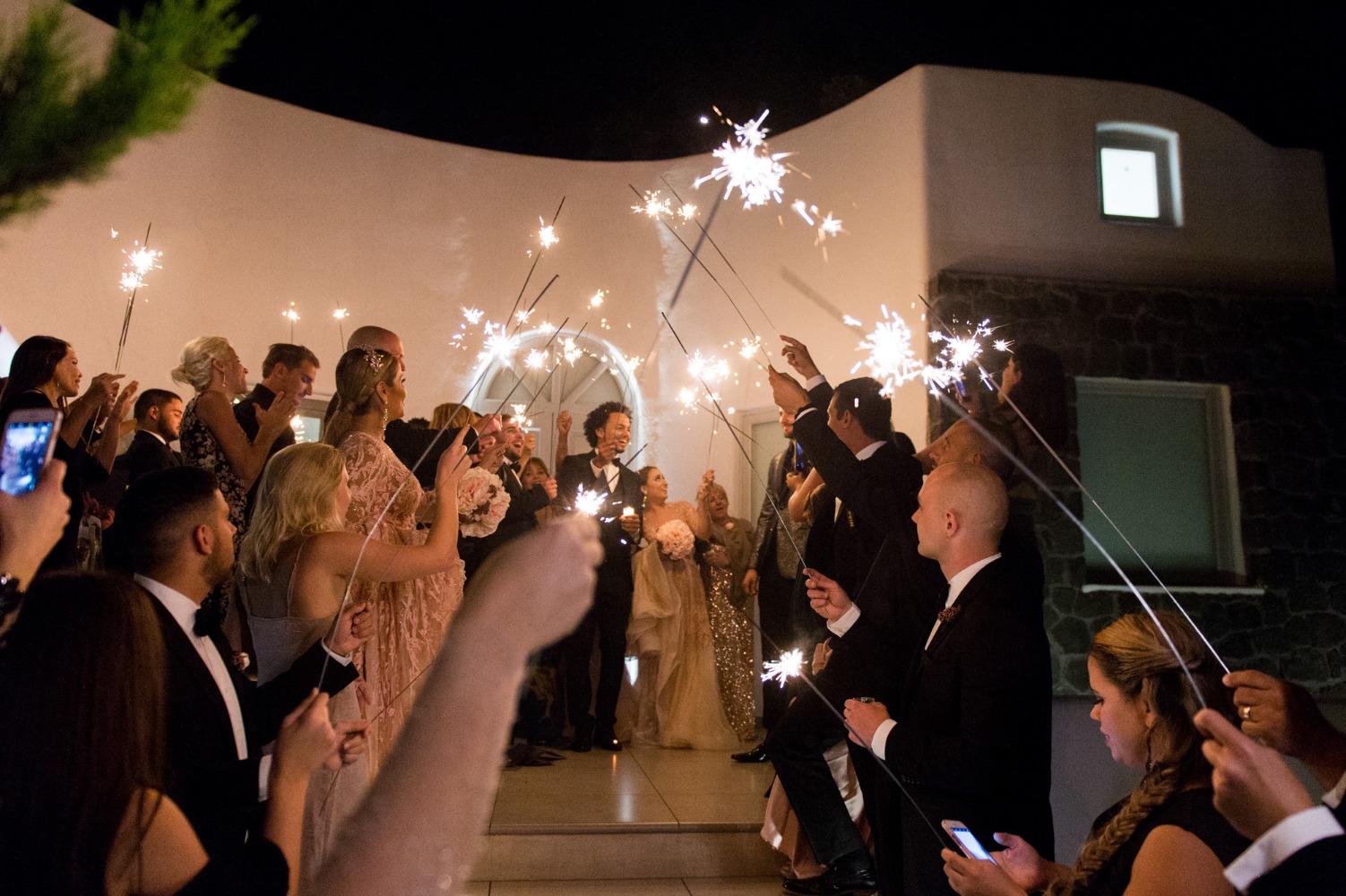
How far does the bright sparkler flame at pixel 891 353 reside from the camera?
282 inches

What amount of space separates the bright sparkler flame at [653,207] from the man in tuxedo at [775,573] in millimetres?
3542

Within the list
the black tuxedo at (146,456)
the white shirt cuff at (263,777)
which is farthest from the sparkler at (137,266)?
the white shirt cuff at (263,777)

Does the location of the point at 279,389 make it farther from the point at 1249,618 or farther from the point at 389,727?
the point at 1249,618

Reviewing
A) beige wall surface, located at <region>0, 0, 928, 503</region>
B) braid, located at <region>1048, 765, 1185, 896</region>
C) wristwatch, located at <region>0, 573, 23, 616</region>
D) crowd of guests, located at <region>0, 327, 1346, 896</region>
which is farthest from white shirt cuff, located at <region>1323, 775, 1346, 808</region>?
beige wall surface, located at <region>0, 0, 928, 503</region>

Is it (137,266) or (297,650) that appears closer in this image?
(297,650)

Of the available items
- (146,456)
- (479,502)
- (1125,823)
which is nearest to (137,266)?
(146,456)

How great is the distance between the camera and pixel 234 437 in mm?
3865

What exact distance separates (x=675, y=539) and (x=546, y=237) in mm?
3288

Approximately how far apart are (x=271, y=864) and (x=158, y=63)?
3.95 ft

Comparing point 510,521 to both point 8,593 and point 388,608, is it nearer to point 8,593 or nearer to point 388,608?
point 388,608

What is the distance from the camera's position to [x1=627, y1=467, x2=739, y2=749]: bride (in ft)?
20.9

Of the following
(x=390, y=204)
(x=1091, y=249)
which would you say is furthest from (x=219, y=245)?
(x=1091, y=249)

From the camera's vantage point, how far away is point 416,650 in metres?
3.08

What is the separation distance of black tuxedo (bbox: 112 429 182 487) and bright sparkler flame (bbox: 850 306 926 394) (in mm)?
4479
